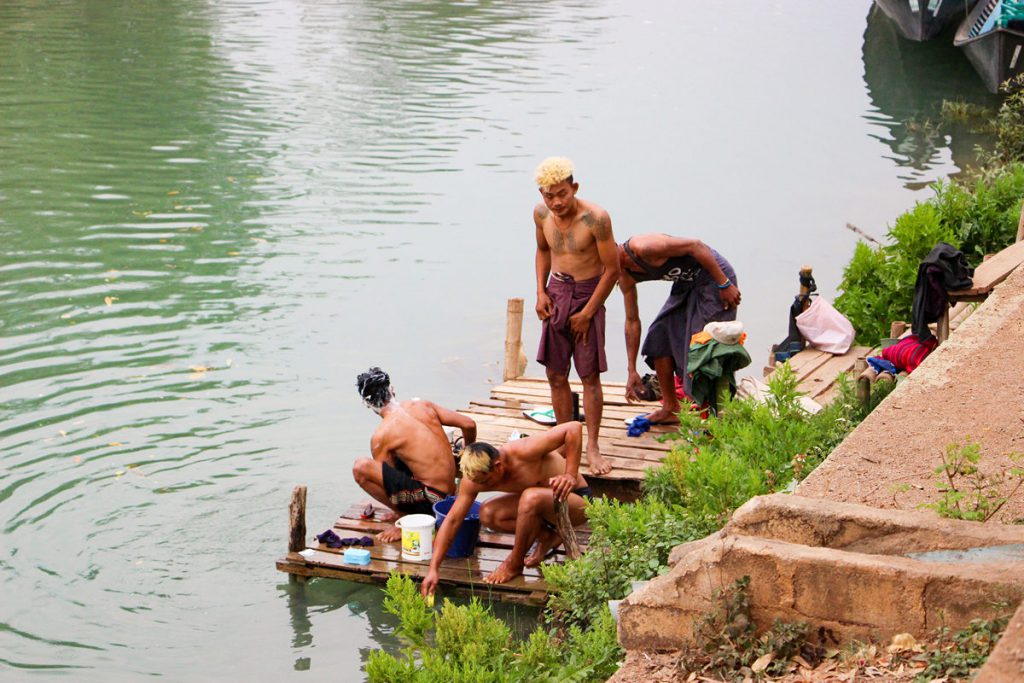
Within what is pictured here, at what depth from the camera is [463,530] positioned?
7.68m

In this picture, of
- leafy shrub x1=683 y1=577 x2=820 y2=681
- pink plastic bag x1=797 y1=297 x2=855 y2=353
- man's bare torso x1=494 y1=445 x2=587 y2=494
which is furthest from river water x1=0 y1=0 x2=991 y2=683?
leafy shrub x1=683 y1=577 x2=820 y2=681

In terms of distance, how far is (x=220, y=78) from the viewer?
25156mm

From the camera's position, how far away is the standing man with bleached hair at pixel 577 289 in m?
8.31

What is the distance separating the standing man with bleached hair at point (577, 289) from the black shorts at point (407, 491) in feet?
3.58

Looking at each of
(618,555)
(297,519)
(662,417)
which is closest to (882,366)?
(662,417)

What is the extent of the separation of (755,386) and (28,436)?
18.0 feet

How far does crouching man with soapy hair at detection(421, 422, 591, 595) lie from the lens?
716cm

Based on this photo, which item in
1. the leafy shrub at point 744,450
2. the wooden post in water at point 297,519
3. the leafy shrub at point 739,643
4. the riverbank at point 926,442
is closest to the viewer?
the leafy shrub at point 739,643

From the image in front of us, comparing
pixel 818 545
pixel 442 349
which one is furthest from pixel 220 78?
pixel 818 545

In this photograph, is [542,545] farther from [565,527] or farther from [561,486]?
[561,486]

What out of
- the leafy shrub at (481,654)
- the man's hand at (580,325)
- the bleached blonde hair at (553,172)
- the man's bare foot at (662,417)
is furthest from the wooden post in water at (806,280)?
the leafy shrub at (481,654)

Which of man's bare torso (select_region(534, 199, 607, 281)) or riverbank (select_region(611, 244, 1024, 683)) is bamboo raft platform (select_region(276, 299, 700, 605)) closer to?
man's bare torso (select_region(534, 199, 607, 281))

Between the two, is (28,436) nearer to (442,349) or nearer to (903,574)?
(442,349)

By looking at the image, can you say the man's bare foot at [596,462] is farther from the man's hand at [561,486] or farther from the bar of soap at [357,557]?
the bar of soap at [357,557]
